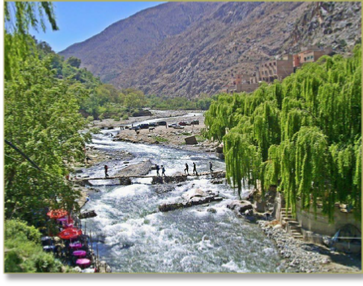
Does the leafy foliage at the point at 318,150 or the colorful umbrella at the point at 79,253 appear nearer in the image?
the leafy foliage at the point at 318,150

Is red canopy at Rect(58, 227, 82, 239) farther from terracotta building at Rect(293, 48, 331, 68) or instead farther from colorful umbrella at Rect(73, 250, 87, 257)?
terracotta building at Rect(293, 48, 331, 68)

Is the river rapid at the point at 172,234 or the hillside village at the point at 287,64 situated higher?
the hillside village at the point at 287,64

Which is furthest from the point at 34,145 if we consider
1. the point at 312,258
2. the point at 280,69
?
the point at 280,69

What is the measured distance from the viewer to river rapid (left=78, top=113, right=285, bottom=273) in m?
15.7

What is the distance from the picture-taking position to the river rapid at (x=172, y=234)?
51.5 ft

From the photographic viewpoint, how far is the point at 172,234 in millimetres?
19062

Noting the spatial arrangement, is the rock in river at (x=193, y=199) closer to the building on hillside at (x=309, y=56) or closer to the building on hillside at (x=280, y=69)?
the building on hillside at (x=309, y=56)

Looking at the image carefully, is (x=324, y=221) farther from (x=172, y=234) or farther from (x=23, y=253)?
(x=23, y=253)

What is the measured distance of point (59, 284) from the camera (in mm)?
11773

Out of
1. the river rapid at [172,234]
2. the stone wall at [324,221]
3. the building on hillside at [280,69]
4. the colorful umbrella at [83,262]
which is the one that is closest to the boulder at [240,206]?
the river rapid at [172,234]

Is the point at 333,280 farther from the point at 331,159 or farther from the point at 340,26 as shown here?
the point at 340,26

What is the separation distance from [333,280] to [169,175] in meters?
20.0

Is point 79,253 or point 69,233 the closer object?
point 79,253

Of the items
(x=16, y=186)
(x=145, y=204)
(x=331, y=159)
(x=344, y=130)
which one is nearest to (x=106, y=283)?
(x=16, y=186)
